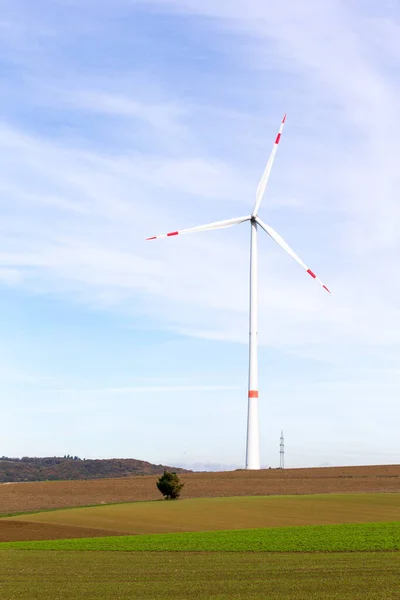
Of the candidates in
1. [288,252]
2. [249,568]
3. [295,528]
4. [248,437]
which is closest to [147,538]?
[295,528]

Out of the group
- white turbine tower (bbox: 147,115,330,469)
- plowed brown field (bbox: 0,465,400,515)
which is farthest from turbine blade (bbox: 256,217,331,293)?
plowed brown field (bbox: 0,465,400,515)

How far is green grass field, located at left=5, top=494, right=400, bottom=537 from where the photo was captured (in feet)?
165

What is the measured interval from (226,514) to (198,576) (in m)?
27.8

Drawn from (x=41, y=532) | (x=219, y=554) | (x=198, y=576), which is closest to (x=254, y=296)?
(x=41, y=532)

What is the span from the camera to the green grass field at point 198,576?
24203mm

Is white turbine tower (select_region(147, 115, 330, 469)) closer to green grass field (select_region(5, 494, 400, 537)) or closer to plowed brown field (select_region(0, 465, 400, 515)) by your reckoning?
plowed brown field (select_region(0, 465, 400, 515))

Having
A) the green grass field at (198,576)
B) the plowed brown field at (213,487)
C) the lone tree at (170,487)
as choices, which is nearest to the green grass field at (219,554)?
the green grass field at (198,576)

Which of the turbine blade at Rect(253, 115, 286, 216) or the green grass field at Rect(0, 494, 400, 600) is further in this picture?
the turbine blade at Rect(253, 115, 286, 216)

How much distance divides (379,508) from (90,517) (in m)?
19.9

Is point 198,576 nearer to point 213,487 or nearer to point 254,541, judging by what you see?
point 254,541

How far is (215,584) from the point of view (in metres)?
26.3

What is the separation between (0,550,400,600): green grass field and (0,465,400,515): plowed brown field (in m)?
34.1

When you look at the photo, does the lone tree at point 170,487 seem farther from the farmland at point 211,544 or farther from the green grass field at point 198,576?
the green grass field at point 198,576

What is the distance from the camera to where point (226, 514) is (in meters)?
55.8
